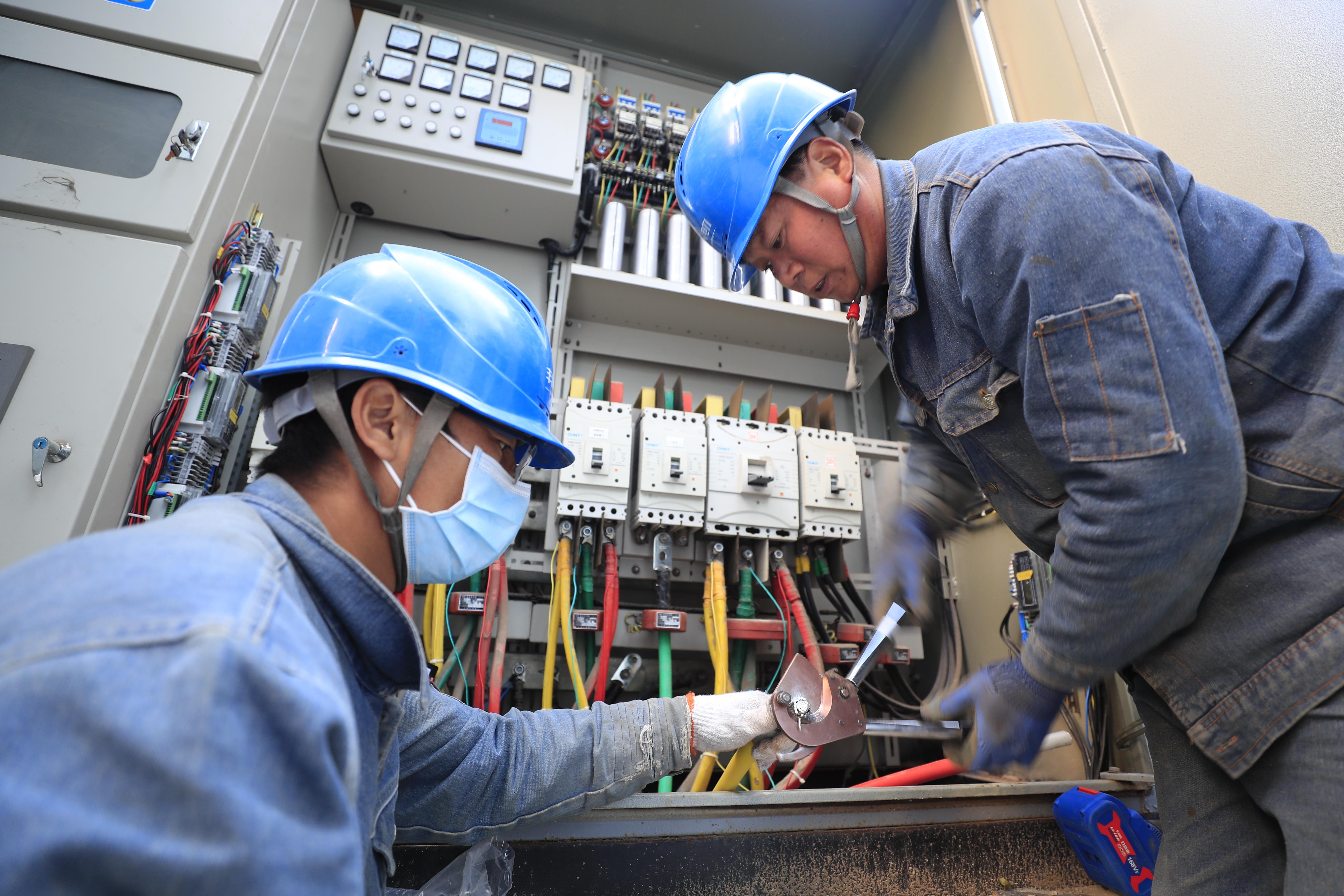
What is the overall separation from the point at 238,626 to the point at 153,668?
0.04m

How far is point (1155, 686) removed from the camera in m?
0.74

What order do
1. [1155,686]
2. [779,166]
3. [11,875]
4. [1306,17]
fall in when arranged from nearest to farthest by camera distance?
[11,875] → [1155,686] → [779,166] → [1306,17]

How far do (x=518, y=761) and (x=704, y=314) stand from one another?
173 centimetres

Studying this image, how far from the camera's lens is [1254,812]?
29.2 inches

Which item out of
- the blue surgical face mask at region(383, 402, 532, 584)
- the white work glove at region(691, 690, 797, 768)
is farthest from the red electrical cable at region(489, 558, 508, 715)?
the blue surgical face mask at region(383, 402, 532, 584)

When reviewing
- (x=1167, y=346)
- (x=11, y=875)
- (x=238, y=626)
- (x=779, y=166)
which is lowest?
(x=11, y=875)

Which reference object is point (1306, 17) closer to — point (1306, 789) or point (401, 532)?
point (1306, 789)

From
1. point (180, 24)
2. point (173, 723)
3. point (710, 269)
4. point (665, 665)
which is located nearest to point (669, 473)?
point (665, 665)

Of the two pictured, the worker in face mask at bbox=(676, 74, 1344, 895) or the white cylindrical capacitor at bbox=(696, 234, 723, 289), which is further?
the white cylindrical capacitor at bbox=(696, 234, 723, 289)

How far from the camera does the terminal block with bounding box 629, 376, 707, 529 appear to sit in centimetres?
179

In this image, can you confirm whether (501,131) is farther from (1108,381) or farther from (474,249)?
(1108,381)

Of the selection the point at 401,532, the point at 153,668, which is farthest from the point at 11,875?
the point at 401,532

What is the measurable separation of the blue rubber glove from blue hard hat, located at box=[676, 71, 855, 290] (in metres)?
0.69

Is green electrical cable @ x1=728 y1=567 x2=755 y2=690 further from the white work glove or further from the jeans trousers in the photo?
the jeans trousers
